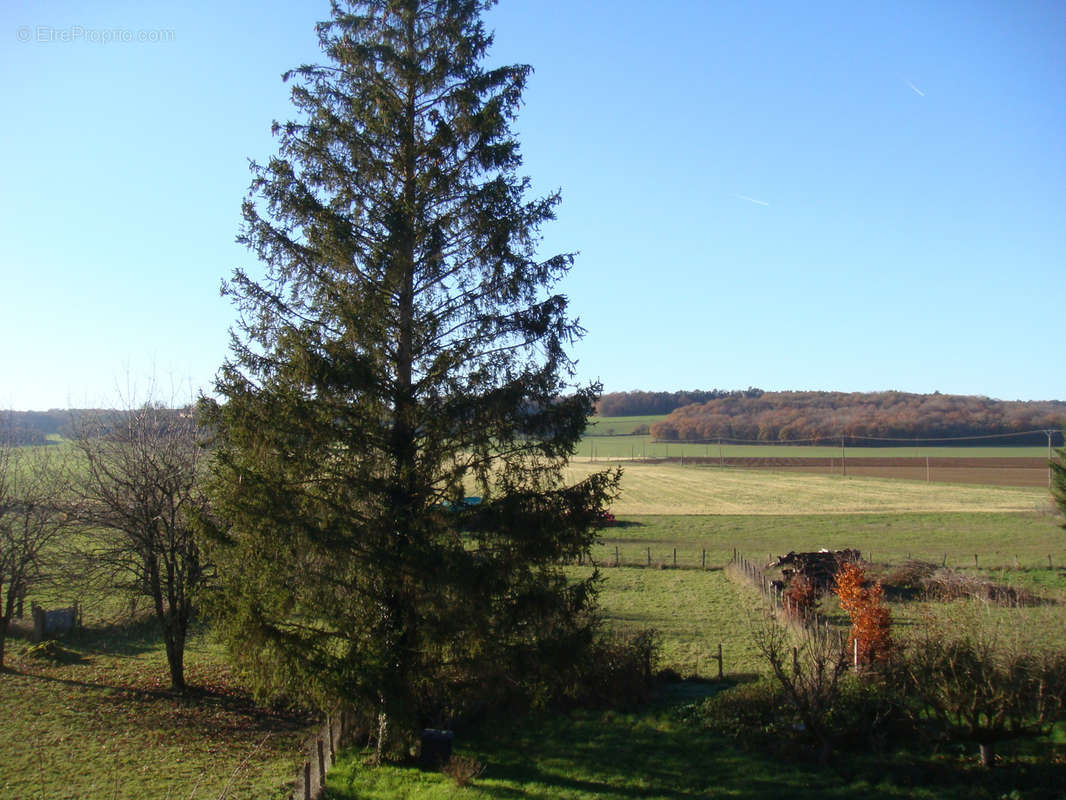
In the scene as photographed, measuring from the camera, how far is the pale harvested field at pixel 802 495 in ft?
191

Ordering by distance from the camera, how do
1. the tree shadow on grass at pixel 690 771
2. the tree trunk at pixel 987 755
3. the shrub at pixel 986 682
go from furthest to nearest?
the tree trunk at pixel 987 755 < the shrub at pixel 986 682 < the tree shadow on grass at pixel 690 771

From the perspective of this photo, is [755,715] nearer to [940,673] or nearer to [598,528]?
[940,673]

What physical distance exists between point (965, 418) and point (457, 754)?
113 m

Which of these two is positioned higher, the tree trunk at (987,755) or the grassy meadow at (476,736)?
the tree trunk at (987,755)

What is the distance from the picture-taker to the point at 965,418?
10656 centimetres

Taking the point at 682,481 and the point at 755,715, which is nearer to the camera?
the point at 755,715

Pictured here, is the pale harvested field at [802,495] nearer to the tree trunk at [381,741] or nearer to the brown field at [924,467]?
the brown field at [924,467]

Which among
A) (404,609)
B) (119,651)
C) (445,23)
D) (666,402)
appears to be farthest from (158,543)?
(666,402)

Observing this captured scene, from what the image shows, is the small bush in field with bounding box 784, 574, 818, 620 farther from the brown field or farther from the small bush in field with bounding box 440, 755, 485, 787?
the brown field

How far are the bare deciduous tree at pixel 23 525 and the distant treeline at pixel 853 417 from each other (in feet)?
322

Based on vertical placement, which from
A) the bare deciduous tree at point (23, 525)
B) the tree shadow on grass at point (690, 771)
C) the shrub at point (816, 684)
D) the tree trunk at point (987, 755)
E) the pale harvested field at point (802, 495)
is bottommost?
the pale harvested field at point (802, 495)

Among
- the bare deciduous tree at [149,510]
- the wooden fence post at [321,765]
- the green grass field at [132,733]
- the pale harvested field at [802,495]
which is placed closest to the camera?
the wooden fence post at [321,765]

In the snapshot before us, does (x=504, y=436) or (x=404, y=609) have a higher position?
(x=504, y=436)

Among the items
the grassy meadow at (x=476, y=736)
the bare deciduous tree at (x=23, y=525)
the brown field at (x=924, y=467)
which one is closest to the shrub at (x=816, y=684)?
the grassy meadow at (x=476, y=736)
